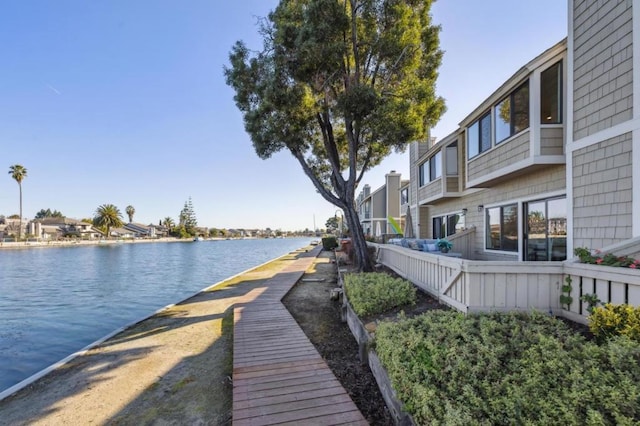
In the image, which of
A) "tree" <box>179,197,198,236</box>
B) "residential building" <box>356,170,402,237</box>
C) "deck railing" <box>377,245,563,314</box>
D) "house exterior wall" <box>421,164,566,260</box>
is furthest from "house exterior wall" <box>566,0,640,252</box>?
"tree" <box>179,197,198,236</box>

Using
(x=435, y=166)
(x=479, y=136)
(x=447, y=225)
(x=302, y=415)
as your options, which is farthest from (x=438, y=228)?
(x=302, y=415)

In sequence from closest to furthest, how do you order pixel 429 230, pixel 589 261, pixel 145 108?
pixel 589 261, pixel 429 230, pixel 145 108

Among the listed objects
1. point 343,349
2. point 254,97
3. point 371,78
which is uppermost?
point 371,78

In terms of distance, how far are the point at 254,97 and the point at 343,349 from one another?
8.82 metres

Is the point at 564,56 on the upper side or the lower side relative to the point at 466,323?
upper

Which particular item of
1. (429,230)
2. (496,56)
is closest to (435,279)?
(496,56)

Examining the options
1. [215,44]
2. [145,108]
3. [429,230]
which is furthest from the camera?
[145,108]

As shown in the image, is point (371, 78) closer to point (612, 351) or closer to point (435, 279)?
point (435, 279)

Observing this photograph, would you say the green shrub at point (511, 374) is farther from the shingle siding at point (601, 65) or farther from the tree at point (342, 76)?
the tree at point (342, 76)

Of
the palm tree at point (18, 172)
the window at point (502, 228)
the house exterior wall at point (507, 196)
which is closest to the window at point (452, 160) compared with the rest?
the house exterior wall at point (507, 196)

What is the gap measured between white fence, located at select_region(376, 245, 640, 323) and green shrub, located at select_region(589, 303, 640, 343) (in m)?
0.50

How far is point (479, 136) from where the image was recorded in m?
9.16

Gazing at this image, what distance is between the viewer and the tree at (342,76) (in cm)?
888

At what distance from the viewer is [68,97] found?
19.2m
